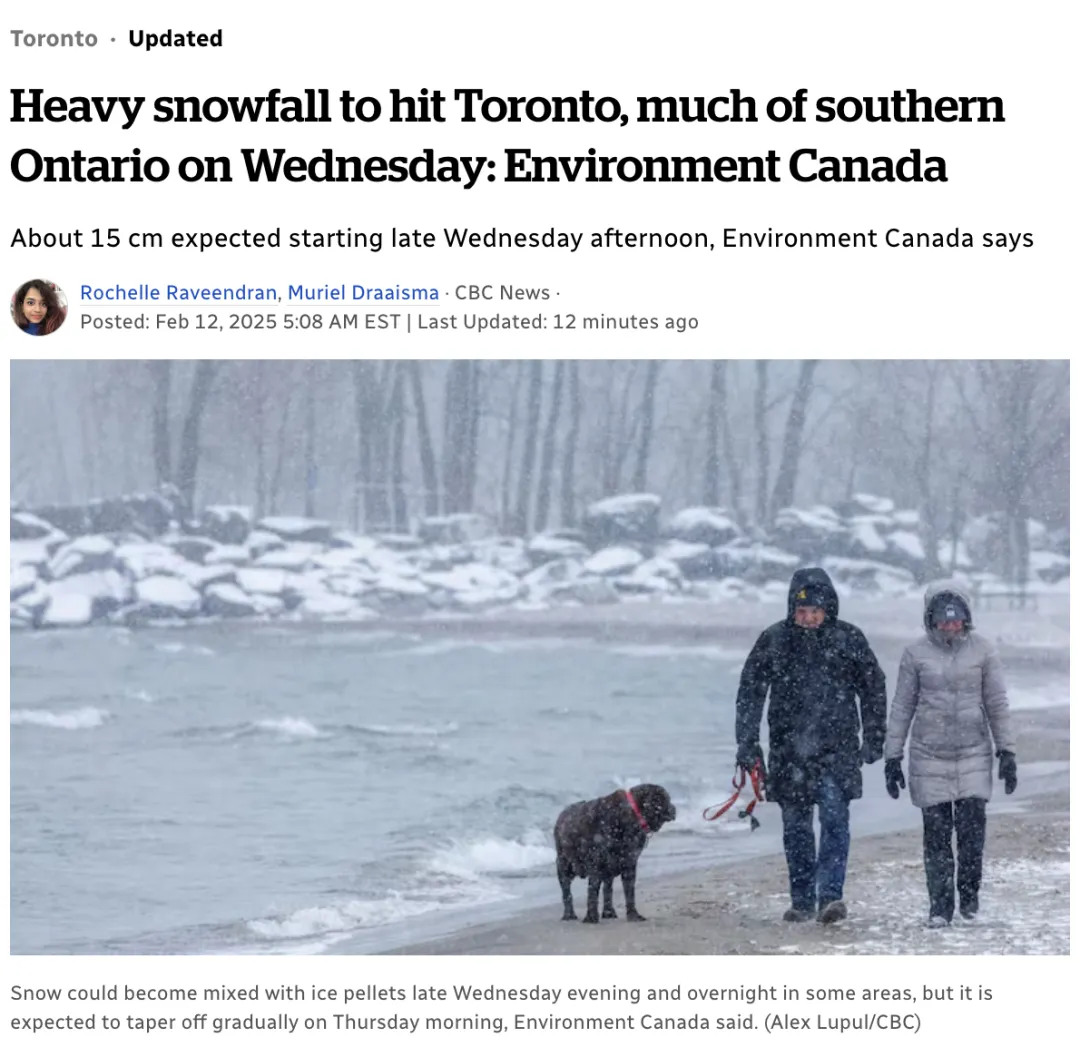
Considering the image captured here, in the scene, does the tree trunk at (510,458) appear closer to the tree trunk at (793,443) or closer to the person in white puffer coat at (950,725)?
the tree trunk at (793,443)

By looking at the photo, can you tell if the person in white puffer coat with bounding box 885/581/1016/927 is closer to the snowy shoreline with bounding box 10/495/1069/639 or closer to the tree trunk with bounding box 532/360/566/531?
the snowy shoreline with bounding box 10/495/1069/639

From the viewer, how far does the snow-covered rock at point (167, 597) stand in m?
18.0

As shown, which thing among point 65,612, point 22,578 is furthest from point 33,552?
point 65,612

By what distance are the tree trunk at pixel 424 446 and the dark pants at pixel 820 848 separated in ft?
38.0

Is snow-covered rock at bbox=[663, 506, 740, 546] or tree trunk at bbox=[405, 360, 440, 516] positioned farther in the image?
snow-covered rock at bbox=[663, 506, 740, 546]

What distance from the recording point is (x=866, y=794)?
10.4 m

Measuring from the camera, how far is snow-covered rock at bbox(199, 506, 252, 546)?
1817 cm

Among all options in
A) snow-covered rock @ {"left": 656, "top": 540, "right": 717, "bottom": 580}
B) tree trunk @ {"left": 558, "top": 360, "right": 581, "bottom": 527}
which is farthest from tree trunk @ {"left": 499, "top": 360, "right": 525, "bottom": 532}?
snow-covered rock @ {"left": 656, "top": 540, "right": 717, "bottom": 580}

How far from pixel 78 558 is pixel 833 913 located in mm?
12394

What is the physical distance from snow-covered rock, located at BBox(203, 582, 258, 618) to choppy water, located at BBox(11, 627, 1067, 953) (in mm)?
336

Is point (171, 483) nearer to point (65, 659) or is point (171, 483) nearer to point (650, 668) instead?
point (65, 659)

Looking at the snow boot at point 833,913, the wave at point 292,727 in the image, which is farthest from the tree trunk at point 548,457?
the snow boot at point 833,913
